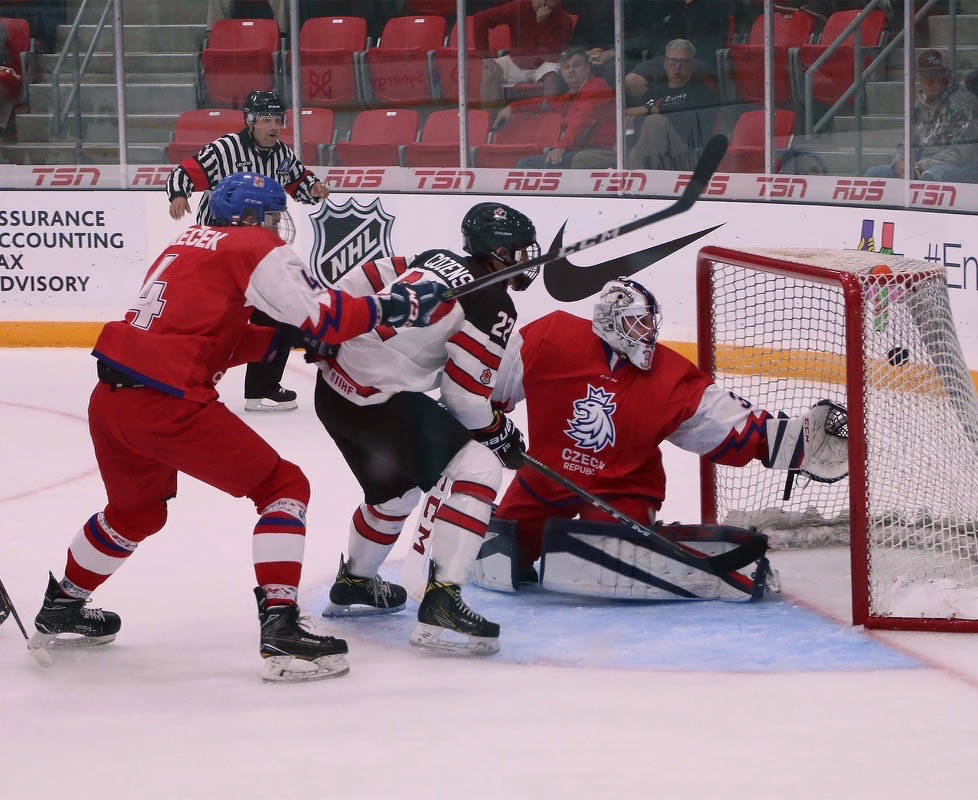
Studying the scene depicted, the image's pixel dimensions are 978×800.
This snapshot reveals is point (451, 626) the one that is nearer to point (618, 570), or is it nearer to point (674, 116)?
point (618, 570)

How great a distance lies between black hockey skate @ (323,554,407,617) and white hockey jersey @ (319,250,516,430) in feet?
1.54

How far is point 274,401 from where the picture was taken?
19.3 ft

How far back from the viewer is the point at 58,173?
23.8 feet

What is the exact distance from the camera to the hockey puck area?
302cm

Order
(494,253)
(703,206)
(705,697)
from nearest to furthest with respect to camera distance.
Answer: (705,697)
(494,253)
(703,206)

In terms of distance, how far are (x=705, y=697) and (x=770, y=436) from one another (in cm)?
87

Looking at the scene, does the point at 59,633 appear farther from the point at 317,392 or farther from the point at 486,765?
the point at 486,765

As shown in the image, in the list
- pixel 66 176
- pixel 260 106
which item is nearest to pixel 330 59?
pixel 66 176

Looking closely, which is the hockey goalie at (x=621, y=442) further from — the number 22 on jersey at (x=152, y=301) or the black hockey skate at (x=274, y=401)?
the black hockey skate at (x=274, y=401)

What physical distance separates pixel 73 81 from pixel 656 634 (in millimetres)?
5136

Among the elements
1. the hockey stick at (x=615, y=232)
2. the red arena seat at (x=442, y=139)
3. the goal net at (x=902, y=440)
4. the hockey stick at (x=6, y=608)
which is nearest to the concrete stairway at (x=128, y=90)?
the red arena seat at (x=442, y=139)

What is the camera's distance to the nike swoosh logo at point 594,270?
6.37 meters

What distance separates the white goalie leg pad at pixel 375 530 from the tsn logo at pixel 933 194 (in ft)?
9.84

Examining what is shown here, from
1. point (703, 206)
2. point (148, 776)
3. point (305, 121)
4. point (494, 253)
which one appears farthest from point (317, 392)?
point (305, 121)
